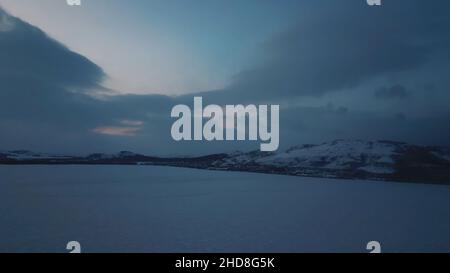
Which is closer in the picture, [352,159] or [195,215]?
[195,215]

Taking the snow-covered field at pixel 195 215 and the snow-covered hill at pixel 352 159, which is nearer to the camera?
the snow-covered field at pixel 195 215

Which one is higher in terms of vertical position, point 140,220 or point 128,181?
point 128,181

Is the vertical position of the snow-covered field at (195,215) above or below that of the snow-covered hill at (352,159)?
below

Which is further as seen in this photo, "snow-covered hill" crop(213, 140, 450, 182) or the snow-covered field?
"snow-covered hill" crop(213, 140, 450, 182)

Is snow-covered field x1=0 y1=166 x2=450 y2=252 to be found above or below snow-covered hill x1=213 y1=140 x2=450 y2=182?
below

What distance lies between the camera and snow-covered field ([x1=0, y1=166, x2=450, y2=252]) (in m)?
5.98

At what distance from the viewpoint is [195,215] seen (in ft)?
25.6

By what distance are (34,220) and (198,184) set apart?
4.78 metres

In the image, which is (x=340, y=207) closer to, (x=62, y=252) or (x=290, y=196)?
(x=290, y=196)

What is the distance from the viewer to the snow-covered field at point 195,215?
19.6 ft
